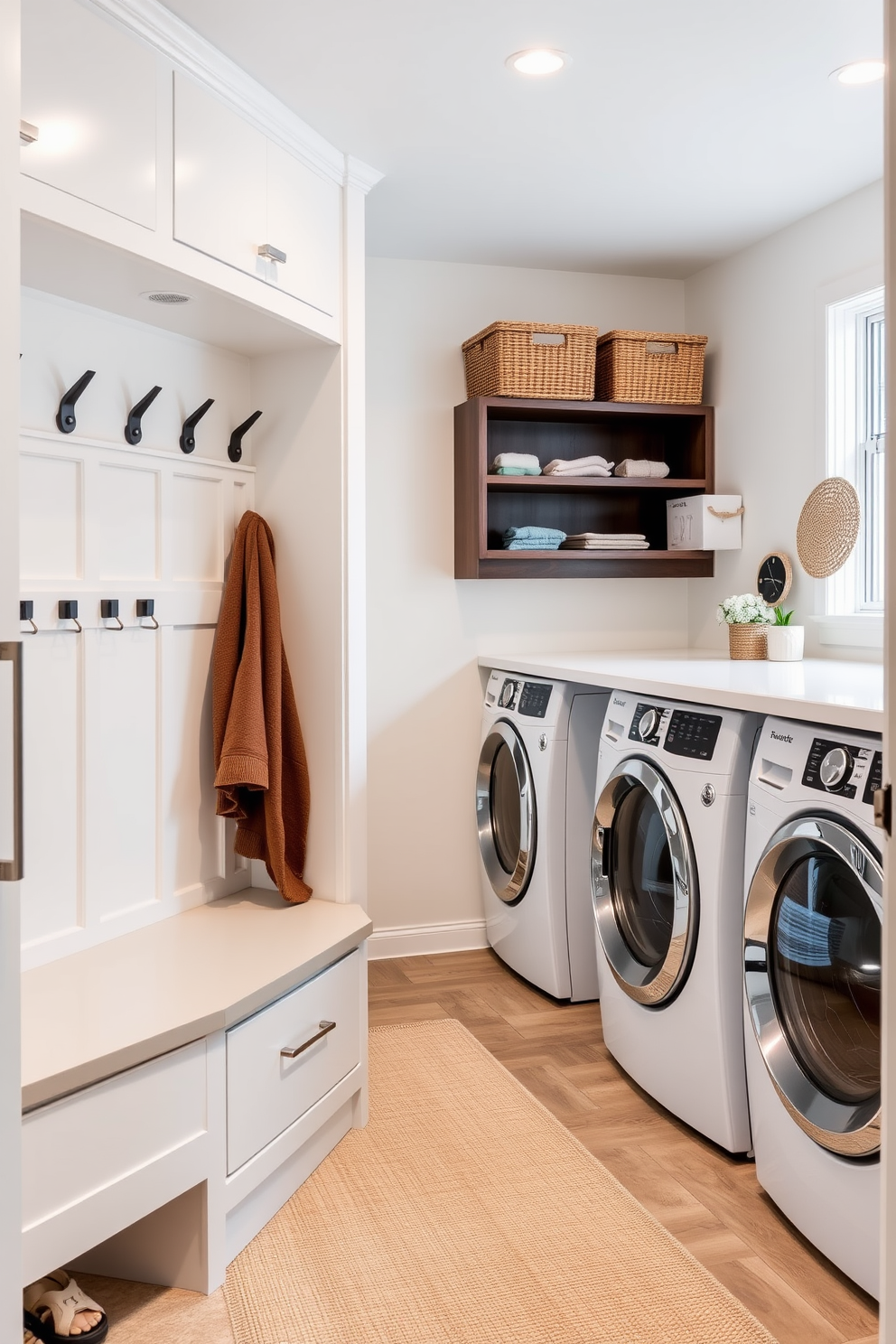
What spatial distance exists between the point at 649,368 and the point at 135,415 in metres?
1.90

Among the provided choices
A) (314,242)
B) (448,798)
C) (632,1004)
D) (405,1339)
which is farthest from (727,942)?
(314,242)

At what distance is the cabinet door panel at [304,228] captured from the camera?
243 cm

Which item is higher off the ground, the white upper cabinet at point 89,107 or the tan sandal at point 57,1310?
the white upper cabinet at point 89,107

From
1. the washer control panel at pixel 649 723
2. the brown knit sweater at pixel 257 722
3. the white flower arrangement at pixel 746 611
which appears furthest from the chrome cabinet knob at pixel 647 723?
the brown knit sweater at pixel 257 722

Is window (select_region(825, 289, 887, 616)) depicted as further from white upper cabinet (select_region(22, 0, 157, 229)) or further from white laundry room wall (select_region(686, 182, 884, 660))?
white upper cabinet (select_region(22, 0, 157, 229))

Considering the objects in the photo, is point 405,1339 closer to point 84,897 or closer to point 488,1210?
point 488,1210

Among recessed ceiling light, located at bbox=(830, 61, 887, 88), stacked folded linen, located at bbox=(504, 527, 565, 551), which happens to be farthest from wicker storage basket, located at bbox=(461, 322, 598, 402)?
recessed ceiling light, located at bbox=(830, 61, 887, 88)

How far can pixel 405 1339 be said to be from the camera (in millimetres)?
1730

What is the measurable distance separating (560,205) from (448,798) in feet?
6.36

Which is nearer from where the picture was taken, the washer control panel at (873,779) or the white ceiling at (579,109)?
the washer control panel at (873,779)

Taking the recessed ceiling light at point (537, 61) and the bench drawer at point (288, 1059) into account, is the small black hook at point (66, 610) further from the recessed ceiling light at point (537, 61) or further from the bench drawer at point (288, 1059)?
the recessed ceiling light at point (537, 61)

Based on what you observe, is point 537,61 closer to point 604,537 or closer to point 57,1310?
point 604,537

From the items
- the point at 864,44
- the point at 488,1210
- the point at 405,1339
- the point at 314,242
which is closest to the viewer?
the point at 405,1339

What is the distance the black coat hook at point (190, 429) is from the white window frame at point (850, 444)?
6.04 ft
